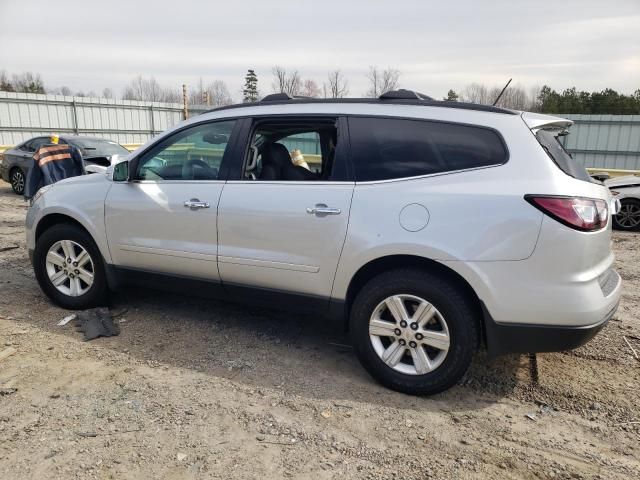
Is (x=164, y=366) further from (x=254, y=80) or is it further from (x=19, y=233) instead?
(x=254, y=80)

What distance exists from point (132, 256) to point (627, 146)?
18269mm

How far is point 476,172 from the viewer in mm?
3094

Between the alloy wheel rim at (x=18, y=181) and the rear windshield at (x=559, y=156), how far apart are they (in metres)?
13.4

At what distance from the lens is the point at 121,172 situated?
4305mm

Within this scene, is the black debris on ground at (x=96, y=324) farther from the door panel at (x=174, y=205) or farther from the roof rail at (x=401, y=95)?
the roof rail at (x=401, y=95)

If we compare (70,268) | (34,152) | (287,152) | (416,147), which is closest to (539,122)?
(416,147)

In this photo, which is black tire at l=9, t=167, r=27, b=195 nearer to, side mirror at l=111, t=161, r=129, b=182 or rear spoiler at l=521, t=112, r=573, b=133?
side mirror at l=111, t=161, r=129, b=182

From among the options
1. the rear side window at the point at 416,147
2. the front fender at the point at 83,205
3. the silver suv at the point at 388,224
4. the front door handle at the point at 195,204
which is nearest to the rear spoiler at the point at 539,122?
the silver suv at the point at 388,224

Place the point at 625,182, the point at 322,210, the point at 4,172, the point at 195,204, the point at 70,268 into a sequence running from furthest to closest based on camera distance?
the point at 4,172 < the point at 625,182 < the point at 70,268 < the point at 195,204 < the point at 322,210

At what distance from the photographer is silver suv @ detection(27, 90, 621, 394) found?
9.65 ft

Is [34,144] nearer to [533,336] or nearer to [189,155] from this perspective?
[189,155]

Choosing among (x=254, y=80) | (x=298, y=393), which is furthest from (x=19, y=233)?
(x=254, y=80)

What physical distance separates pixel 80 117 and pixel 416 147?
64.1 ft

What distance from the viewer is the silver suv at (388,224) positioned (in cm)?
294
